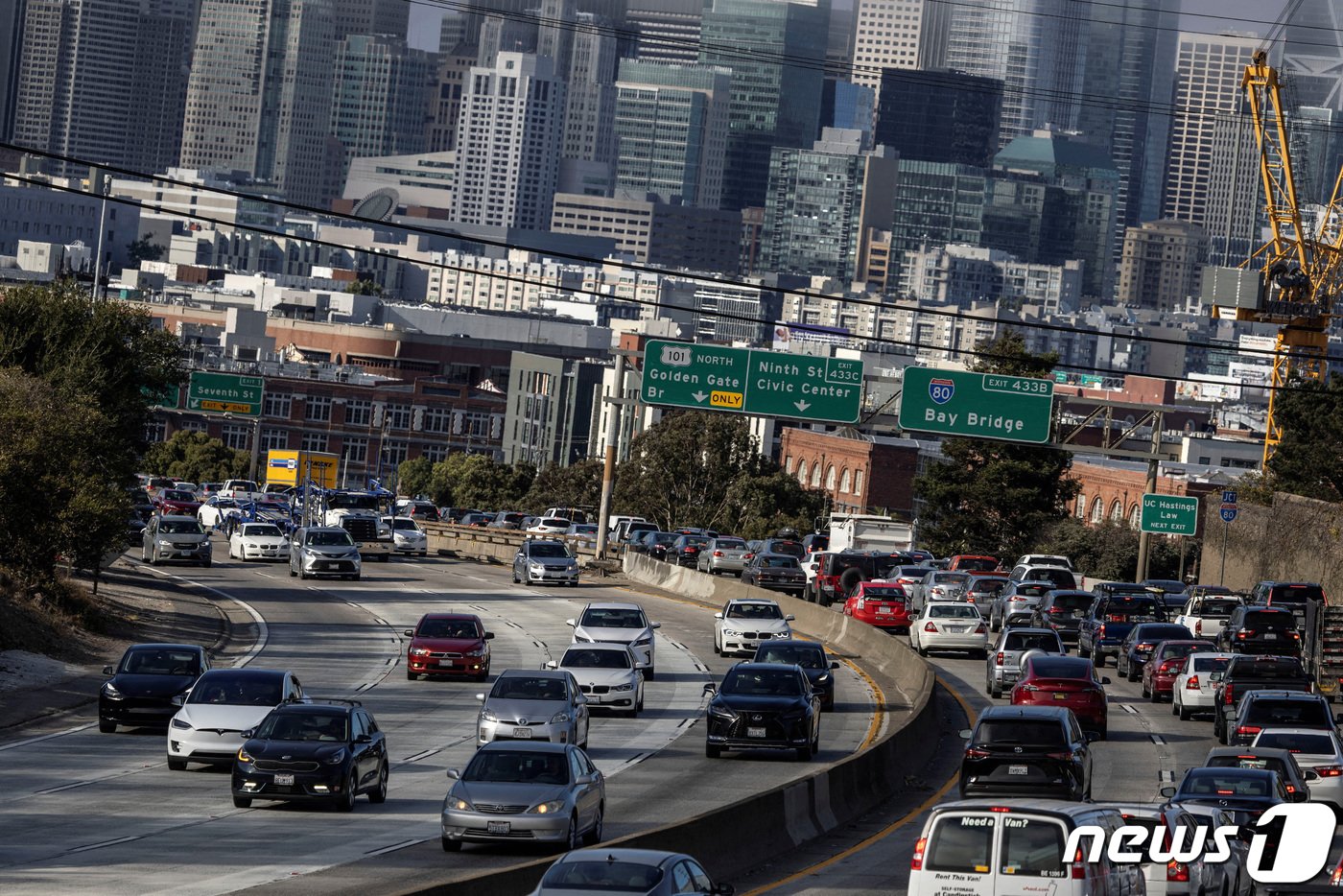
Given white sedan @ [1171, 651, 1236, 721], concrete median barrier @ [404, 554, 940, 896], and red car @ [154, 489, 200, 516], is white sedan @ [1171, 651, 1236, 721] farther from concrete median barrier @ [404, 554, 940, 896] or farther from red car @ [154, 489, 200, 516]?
red car @ [154, 489, 200, 516]

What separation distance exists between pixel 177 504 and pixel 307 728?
6570 centimetres

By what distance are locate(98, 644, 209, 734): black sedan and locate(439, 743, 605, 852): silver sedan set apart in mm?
11036

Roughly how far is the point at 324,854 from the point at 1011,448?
80.6 m

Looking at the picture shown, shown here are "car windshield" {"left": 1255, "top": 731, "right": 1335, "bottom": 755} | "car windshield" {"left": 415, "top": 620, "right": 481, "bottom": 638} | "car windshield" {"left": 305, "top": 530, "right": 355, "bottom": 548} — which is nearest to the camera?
"car windshield" {"left": 1255, "top": 731, "right": 1335, "bottom": 755}

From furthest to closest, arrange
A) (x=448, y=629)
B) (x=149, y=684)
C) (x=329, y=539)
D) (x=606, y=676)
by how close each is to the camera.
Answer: (x=329, y=539)
(x=448, y=629)
(x=606, y=676)
(x=149, y=684)

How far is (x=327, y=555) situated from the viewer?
2901 inches

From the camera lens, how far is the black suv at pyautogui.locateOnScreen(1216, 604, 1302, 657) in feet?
170

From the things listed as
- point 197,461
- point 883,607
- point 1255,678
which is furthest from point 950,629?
point 197,461

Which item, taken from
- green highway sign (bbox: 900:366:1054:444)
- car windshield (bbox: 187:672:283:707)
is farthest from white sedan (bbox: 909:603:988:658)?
car windshield (bbox: 187:672:283:707)

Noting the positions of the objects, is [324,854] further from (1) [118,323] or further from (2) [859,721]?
(1) [118,323]

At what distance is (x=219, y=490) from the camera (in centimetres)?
12031

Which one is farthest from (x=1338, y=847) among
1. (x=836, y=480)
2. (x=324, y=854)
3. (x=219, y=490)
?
(x=836, y=480)

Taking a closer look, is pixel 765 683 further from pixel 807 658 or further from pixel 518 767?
pixel 518 767

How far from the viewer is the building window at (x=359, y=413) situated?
19812 centimetres
